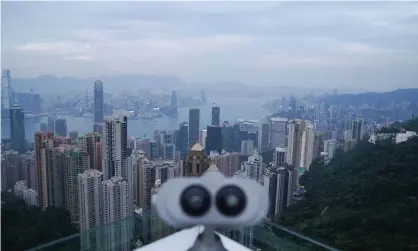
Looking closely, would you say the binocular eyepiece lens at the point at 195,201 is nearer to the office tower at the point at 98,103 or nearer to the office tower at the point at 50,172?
the office tower at the point at 98,103

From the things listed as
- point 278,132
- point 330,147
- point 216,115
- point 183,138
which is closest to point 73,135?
point 183,138

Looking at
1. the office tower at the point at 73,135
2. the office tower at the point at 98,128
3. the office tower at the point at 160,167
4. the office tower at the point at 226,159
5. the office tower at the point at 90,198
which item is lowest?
the office tower at the point at 90,198

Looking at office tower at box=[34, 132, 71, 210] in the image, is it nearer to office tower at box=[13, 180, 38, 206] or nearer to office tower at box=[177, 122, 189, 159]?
office tower at box=[13, 180, 38, 206]

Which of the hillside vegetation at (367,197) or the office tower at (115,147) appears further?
the hillside vegetation at (367,197)

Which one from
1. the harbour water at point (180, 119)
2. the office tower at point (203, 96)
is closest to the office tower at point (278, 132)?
the harbour water at point (180, 119)

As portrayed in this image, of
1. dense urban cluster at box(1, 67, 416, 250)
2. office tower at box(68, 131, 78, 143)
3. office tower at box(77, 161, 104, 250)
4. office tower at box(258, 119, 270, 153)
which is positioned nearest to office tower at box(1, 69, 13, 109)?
dense urban cluster at box(1, 67, 416, 250)

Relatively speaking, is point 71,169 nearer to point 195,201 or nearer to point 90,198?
point 90,198
